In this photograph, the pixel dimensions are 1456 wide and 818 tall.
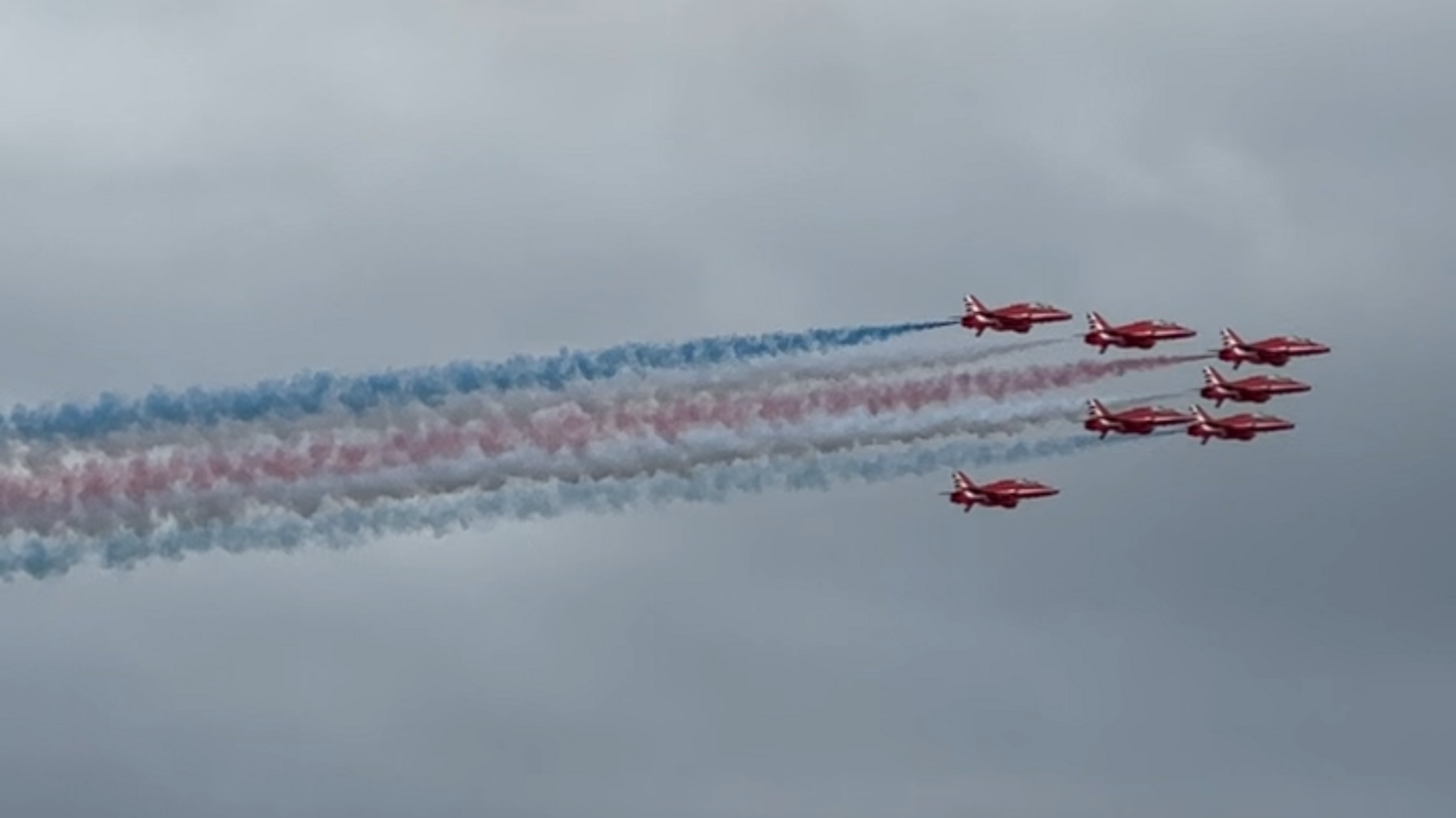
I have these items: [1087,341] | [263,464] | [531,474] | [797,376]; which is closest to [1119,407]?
[1087,341]

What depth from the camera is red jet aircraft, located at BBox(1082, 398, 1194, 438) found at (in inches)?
5266

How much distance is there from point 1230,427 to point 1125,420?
13.2 ft

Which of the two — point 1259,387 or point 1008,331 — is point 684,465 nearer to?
point 1008,331

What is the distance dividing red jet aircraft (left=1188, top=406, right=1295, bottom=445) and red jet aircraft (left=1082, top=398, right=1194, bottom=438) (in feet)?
5.10

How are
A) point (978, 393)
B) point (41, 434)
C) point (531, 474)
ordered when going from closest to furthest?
point (41, 434)
point (531, 474)
point (978, 393)

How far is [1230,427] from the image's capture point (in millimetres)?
135875

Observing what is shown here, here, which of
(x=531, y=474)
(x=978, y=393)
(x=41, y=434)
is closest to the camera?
(x=41, y=434)

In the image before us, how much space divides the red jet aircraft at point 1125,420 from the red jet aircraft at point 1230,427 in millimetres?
1556

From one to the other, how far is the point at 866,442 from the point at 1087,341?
9447 millimetres

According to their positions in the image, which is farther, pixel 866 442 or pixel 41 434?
pixel 866 442

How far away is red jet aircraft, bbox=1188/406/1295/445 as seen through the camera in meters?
136

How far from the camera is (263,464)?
115625 millimetres

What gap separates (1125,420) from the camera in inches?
5276

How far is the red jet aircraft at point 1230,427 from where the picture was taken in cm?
13550
